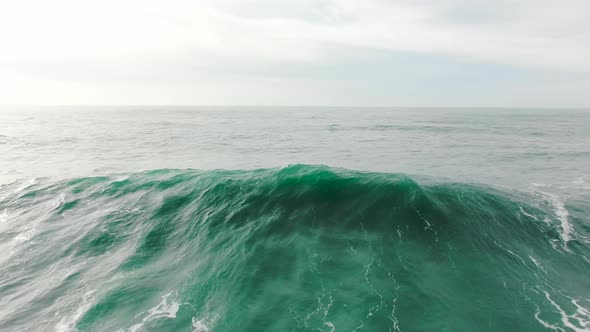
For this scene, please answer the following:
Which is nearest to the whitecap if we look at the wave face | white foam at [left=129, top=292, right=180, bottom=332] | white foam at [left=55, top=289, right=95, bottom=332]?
the wave face

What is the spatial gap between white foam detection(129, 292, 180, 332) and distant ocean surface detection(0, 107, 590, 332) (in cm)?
6

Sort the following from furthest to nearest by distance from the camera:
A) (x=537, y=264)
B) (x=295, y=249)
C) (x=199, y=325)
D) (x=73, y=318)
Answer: (x=295, y=249) → (x=537, y=264) → (x=73, y=318) → (x=199, y=325)

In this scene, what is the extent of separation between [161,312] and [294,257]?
7145mm

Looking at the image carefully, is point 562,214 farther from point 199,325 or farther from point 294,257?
point 199,325

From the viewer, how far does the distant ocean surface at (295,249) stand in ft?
41.8

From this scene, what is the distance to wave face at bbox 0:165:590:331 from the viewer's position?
498 inches

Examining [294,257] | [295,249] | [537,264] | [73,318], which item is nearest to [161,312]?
[73,318]

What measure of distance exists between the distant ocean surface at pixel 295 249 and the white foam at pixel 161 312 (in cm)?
6

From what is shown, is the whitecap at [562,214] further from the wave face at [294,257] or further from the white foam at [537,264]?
the white foam at [537,264]

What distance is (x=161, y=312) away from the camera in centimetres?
1284

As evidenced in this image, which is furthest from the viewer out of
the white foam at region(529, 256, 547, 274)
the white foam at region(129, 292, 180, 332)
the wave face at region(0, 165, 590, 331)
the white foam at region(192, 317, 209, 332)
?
the white foam at region(529, 256, 547, 274)

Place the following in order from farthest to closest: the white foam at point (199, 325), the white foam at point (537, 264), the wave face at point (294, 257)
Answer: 1. the white foam at point (537, 264)
2. the wave face at point (294, 257)
3. the white foam at point (199, 325)

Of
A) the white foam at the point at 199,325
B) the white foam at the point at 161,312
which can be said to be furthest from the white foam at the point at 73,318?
the white foam at the point at 199,325

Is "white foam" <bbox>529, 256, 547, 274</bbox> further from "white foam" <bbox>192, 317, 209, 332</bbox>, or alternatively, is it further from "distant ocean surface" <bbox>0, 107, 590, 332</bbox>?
"white foam" <bbox>192, 317, 209, 332</bbox>
